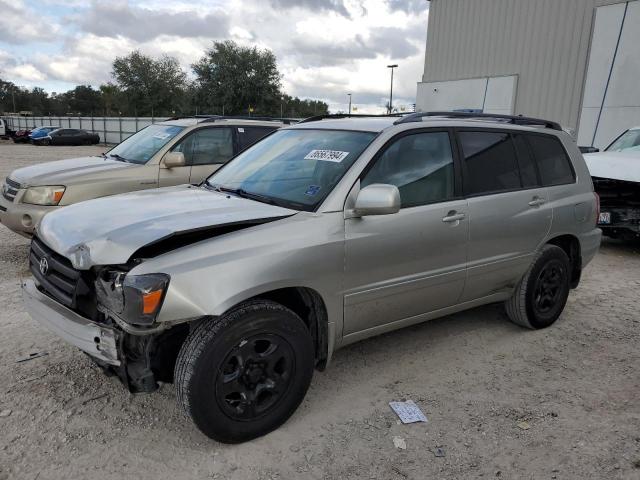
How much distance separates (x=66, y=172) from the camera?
595 cm

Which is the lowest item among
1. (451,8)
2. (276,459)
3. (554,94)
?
(276,459)

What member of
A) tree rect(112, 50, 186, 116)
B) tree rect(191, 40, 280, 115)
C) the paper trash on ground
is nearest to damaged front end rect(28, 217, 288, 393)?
the paper trash on ground

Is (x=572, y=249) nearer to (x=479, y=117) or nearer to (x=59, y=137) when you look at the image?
(x=479, y=117)

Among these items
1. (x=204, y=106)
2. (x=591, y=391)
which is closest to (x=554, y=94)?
(x=591, y=391)

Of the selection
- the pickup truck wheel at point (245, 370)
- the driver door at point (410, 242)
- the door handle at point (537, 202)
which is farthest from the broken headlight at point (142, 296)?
the door handle at point (537, 202)

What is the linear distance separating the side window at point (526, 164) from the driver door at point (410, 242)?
831 mm

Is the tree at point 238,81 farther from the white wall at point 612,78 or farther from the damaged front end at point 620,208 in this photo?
the damaged front end at point 620,208

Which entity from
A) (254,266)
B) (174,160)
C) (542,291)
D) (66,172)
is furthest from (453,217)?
(66,172)

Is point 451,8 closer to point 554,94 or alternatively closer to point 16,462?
point 554,94

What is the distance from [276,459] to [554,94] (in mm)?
16671

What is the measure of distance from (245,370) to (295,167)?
145 cm

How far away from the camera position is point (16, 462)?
8.55 feet

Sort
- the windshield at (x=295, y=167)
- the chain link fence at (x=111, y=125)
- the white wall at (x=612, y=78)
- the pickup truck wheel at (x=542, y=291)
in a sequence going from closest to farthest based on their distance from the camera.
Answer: the windshield at (x=295, y=167) < the pickup truck wheel at (x=542, y=291) < the white wall at (x=612, y=78) < the chain link fence at (x=111, y=125)

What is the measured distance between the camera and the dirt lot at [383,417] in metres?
2.67
